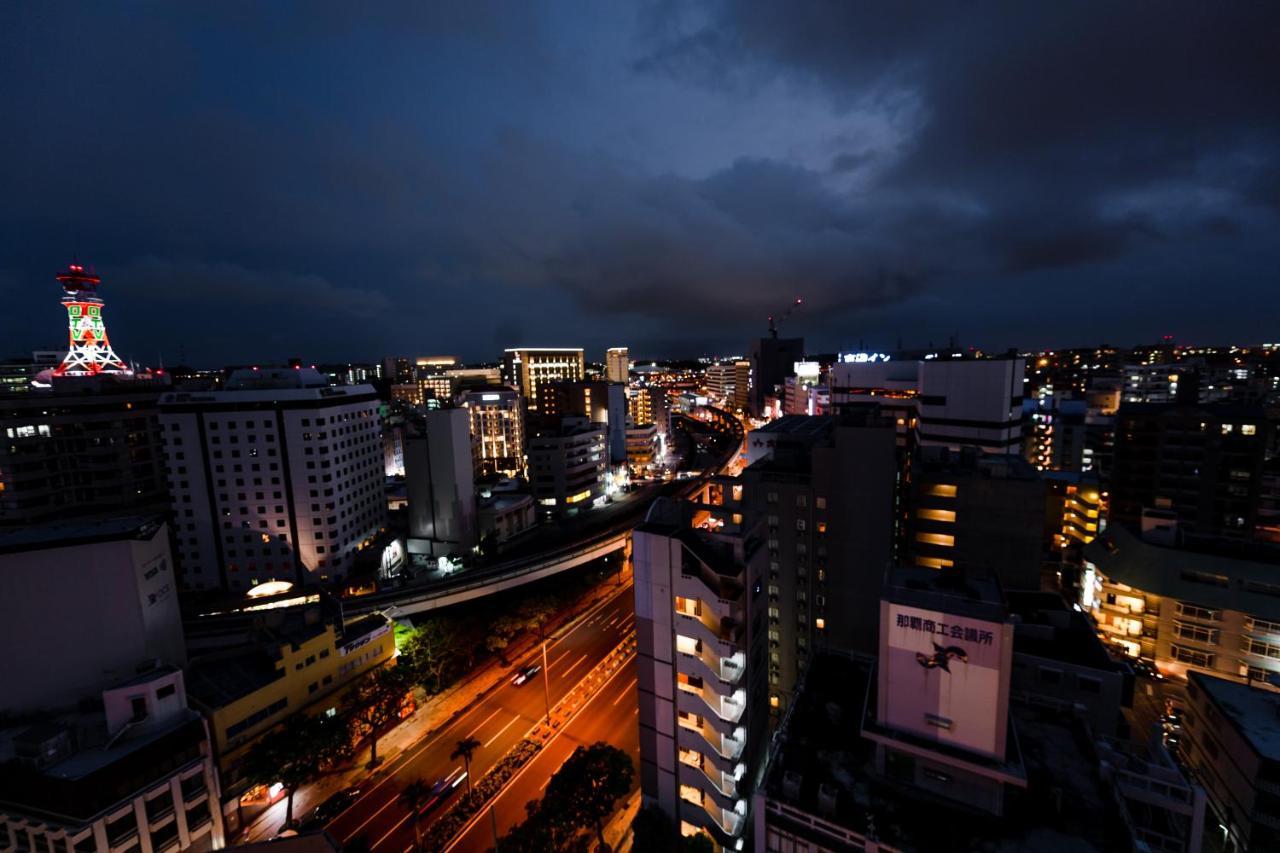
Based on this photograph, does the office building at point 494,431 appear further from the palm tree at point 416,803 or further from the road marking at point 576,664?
the palm tree at point 416,803

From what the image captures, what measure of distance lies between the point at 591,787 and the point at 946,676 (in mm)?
21037

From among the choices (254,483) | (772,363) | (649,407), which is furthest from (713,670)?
(772,363)

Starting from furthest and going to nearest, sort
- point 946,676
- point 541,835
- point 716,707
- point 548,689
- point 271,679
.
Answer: point 548,689, point 271,679, point 716,707, point 541,835, point 946,676

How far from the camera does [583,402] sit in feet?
412

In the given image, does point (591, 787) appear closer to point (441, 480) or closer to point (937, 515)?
point (937, 515)

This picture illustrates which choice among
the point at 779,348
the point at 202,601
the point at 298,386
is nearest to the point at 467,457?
the point at 298,386

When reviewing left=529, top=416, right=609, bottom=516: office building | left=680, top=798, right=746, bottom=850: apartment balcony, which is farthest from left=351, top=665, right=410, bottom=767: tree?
left=529, top=416, right=609, bottom=516: office building

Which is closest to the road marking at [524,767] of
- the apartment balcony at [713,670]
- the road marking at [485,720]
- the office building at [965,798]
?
the road marking at [485,720]

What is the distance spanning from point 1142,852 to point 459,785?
34.6 meters

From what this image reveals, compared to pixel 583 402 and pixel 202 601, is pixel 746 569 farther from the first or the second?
pixel 583 402

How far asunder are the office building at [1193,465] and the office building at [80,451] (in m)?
125

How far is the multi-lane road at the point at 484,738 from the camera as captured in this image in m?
30.0

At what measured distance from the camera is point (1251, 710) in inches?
1077

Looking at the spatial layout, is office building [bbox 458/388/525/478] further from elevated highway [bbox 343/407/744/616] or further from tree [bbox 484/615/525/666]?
tree [bbox 484/615/525/666]
